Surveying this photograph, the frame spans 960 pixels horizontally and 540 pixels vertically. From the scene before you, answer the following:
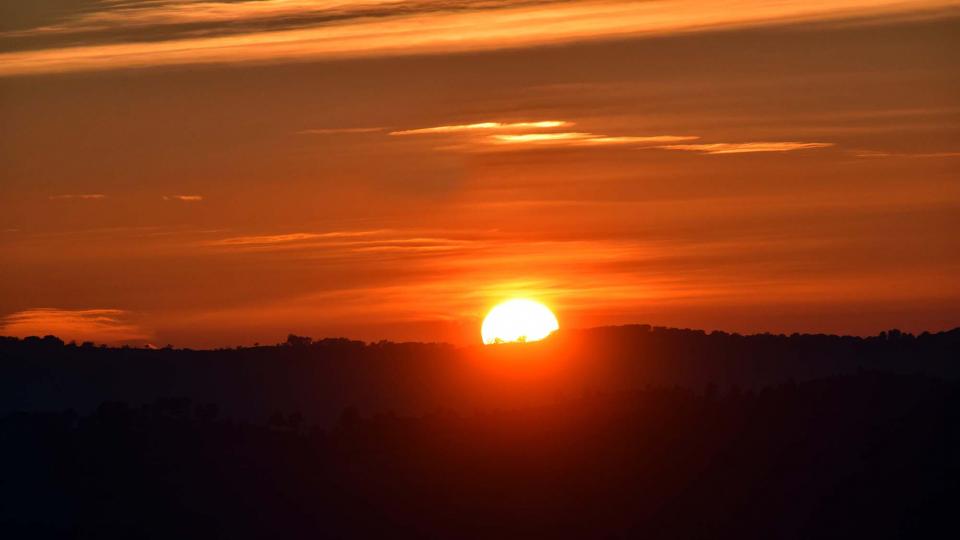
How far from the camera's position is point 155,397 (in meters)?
98.8

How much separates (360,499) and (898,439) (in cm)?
1485

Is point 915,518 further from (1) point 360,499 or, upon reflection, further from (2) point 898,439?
(1) point 360,499

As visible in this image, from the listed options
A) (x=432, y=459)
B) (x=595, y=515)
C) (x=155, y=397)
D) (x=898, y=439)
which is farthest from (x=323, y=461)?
(x=155, y=397)

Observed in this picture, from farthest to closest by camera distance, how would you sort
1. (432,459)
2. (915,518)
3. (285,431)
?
(285,431) → (432,459) → (915,518)

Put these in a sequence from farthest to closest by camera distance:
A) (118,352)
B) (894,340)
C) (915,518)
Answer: (118,352)
(894,340)
(915,518)

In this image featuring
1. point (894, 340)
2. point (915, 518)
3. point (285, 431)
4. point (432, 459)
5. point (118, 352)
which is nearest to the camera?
point (915, 518)

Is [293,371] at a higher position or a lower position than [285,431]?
higher

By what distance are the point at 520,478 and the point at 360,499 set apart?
4.59 m

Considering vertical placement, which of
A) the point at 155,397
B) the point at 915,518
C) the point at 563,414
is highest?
the point at 155,397

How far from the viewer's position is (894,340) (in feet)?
313

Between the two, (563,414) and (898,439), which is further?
(563,414)

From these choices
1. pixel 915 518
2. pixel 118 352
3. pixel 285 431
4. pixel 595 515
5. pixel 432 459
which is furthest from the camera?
pixel 118 352

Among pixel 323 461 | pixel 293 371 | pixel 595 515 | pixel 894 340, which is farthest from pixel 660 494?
pixel 293 371

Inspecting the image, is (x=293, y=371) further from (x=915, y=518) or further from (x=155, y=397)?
(x=915, y=518)
